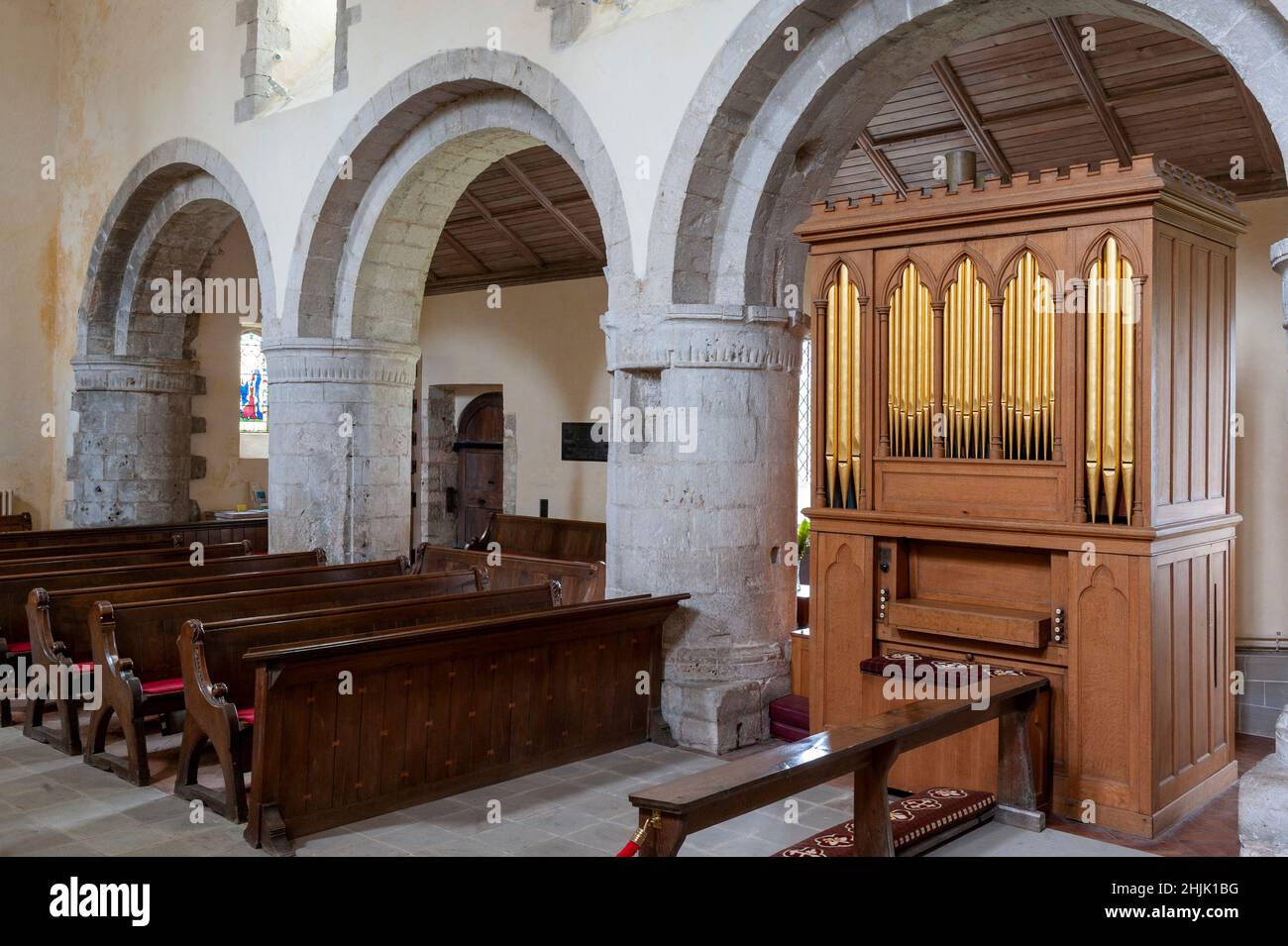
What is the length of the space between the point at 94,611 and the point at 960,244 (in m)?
4.36

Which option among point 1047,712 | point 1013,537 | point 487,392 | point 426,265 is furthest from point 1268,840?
point 487,392

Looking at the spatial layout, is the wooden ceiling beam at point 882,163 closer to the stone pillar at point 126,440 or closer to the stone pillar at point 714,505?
the stone pillar at point 714,505

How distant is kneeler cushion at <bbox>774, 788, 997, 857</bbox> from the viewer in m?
3.43

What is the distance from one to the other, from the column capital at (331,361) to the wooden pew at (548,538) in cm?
208

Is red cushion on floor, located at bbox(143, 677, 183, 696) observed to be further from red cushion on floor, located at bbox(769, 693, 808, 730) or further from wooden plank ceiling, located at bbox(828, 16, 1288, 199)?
wooden plank ceiling, located at bbox(828, 16, 1288, 199)

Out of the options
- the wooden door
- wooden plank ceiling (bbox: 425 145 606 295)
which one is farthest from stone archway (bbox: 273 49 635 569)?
the wooden door

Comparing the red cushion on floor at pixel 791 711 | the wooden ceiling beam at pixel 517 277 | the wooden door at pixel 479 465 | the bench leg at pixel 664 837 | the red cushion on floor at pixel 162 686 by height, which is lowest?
the red cushion on floor at pixel 791 711

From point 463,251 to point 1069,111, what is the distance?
717 centimetres

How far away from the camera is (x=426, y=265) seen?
8.88 m

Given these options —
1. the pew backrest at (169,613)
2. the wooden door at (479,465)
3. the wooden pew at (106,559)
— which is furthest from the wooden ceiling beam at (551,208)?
the pew backrest at (169,613)

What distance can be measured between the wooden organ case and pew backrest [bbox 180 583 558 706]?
1735 millimetres

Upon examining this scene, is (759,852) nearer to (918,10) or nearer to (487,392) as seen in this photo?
(918,10)

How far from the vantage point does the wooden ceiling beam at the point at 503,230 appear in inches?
431

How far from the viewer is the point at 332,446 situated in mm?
8555
